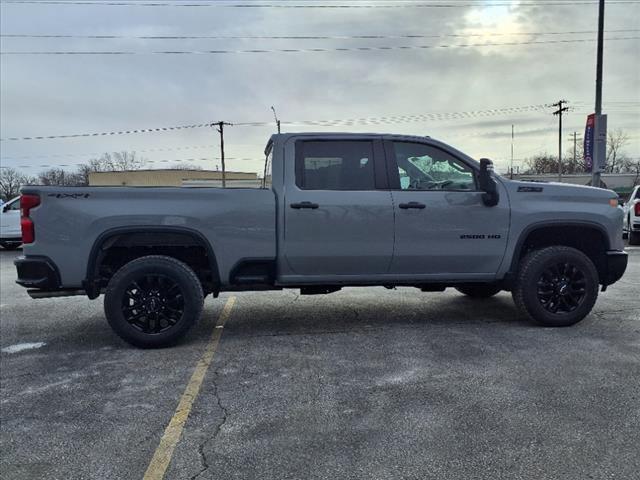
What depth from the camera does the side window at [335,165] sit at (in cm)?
538

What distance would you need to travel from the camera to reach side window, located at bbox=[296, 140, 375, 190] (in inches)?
212

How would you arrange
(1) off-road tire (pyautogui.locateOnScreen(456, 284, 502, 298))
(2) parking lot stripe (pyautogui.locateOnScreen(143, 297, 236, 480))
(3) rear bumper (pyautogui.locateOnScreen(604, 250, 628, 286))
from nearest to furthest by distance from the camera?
(2) parking lot stripe (pyautogui.locateOnScreen(143, 297, 236, 480)) < (3) rear bumper (pyautogui.locateOnScreen(604, 250, 628, 286)) < (1) off-road tire (pyautogui.locateOnScreen(456, 284, 502, 298))

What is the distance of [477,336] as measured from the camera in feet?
17.8

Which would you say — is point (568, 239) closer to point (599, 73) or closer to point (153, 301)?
point (153, 301)

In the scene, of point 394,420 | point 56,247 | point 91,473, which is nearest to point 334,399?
point 394,420

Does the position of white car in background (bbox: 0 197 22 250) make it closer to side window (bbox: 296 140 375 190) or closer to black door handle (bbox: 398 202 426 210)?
side window (bbox: 296 140 375 190)

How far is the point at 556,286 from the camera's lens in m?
5.69

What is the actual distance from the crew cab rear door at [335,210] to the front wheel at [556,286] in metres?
1.49

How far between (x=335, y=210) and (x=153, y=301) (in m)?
1.94

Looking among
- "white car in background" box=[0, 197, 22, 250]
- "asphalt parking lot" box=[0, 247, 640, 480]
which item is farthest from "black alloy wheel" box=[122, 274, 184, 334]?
"white car in background" box=[0, 197, 22, 250]

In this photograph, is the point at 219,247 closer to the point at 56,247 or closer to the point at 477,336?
the point at 56,247

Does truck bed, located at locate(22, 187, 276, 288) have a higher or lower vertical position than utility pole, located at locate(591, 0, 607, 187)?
lower

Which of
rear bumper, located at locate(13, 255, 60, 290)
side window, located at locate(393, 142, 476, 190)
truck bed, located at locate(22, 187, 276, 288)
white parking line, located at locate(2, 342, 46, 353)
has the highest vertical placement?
side window, located at locate(393, 142, 476, 190)

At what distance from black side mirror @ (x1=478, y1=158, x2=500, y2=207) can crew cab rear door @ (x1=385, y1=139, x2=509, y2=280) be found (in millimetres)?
62
